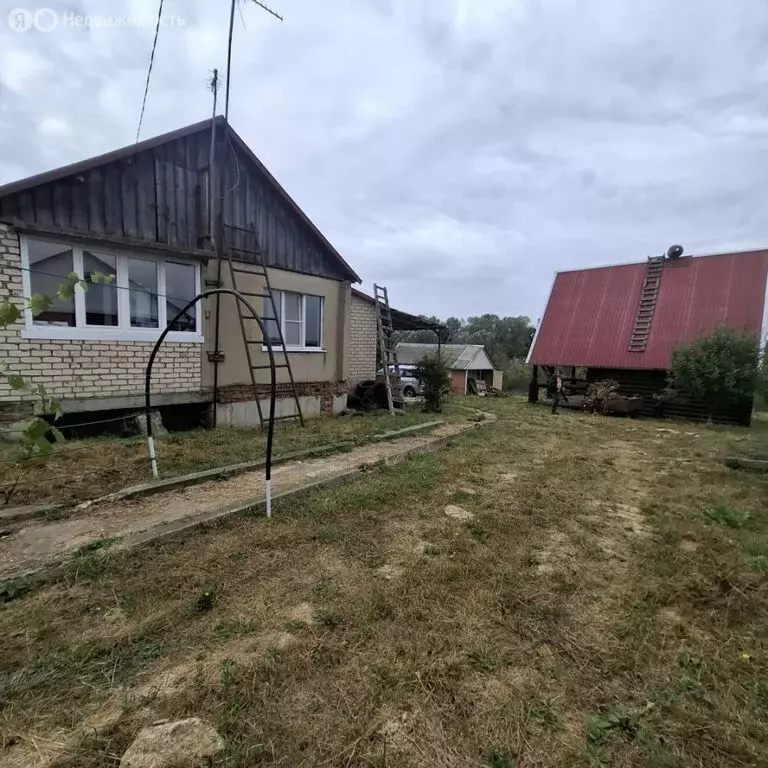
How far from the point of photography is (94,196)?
657 cm

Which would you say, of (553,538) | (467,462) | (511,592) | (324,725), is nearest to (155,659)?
(324,725)

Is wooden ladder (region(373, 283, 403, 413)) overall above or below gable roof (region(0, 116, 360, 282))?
below

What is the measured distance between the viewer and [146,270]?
7.34 metres

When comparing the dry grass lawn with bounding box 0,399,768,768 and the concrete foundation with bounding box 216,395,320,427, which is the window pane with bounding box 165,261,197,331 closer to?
Answer: the concrete foundation with bounding box 216,395,320,427

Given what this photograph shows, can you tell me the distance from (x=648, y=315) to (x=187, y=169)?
51.3 feet

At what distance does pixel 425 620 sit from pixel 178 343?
6.83 m

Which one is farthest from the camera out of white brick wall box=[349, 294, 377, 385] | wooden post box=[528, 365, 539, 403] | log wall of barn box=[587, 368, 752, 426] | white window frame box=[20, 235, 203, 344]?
wooden post box=[528, 365, 539, 403]

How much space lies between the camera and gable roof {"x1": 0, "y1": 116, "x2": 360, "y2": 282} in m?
5.83

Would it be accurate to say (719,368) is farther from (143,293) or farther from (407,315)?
(143,293)

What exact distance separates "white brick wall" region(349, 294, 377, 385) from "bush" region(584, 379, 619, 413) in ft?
25.6

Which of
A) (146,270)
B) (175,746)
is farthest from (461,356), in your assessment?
(175,746)

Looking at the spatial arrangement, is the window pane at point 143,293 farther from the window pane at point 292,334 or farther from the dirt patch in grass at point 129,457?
the window pane at point 292,334

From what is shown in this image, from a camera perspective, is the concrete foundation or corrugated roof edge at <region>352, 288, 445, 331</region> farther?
corrugated roof edge at <region>352, 288, 445, 331</region>

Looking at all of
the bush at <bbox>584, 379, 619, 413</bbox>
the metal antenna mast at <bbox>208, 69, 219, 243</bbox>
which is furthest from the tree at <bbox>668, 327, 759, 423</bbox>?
the metal antenna mast at <bbox>208, 69, 219, 243</bbox>
